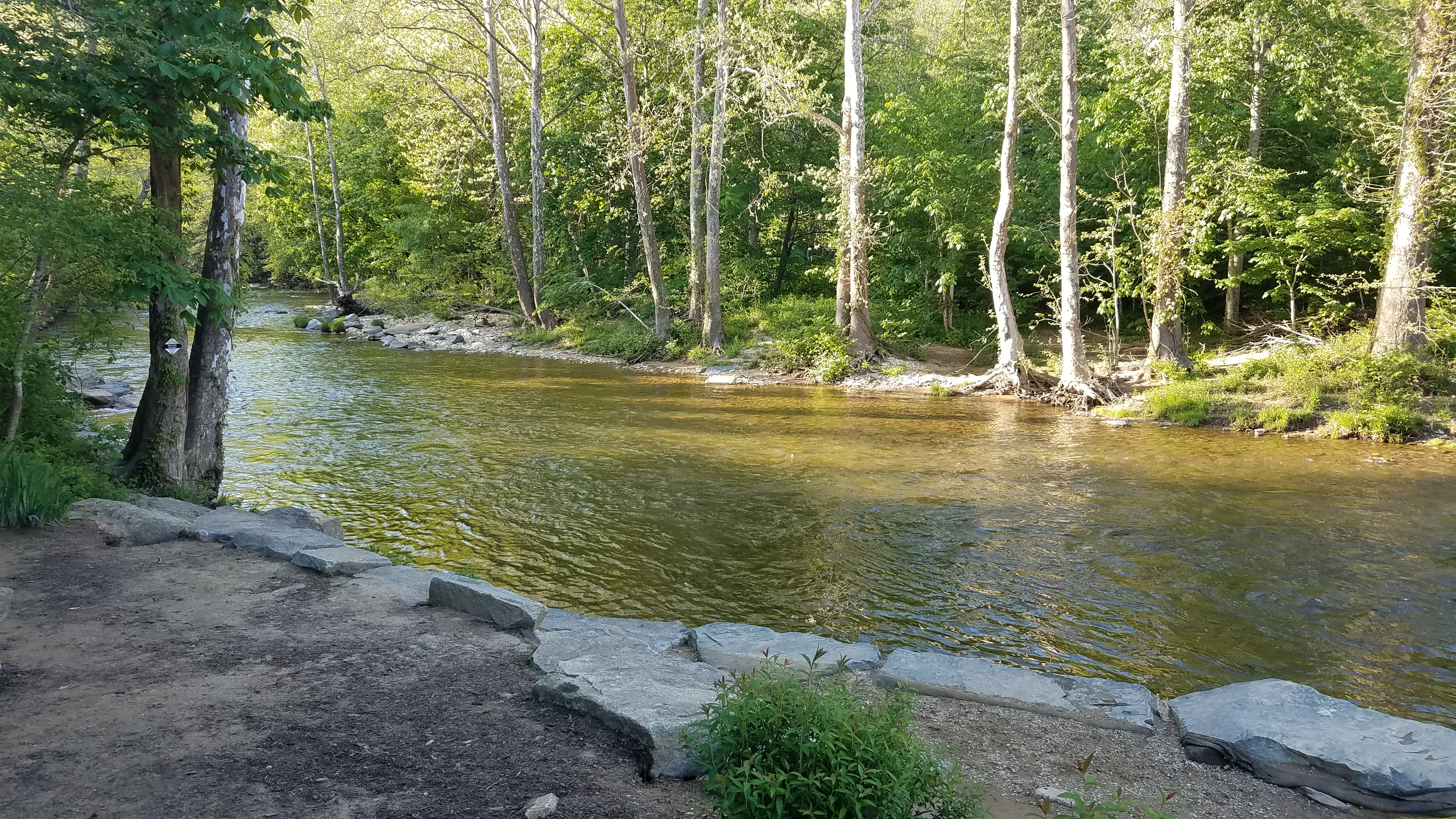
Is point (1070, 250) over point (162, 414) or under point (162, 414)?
over

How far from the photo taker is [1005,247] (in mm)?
19078

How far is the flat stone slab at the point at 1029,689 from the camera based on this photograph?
477 cm

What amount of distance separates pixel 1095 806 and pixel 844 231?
19.0m

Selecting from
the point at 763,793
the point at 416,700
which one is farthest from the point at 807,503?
the point at 763,793

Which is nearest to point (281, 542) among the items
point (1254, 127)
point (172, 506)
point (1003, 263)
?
point (172, 506)

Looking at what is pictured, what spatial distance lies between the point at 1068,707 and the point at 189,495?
8281 mm

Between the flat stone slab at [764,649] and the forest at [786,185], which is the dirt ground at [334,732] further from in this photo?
the forest at [786,185]

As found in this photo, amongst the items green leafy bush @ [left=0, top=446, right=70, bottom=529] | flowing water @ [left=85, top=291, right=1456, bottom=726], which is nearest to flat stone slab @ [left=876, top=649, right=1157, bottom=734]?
flowing water @ [left=85, top=291, right=1456, bottom=726]

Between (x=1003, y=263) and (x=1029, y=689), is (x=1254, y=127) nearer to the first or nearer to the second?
(x=1003, y=263)

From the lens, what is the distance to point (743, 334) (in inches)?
973

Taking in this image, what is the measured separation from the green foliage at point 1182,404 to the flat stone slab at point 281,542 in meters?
13.3

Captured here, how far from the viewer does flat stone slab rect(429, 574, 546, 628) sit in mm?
5668

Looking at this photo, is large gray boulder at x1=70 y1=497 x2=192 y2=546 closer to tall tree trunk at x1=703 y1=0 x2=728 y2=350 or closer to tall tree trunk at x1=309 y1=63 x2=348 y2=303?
tall tree trunk at x1=703 y1=0 x2=728 y2=350

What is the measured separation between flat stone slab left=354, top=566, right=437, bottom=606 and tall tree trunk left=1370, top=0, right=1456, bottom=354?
1509cm
